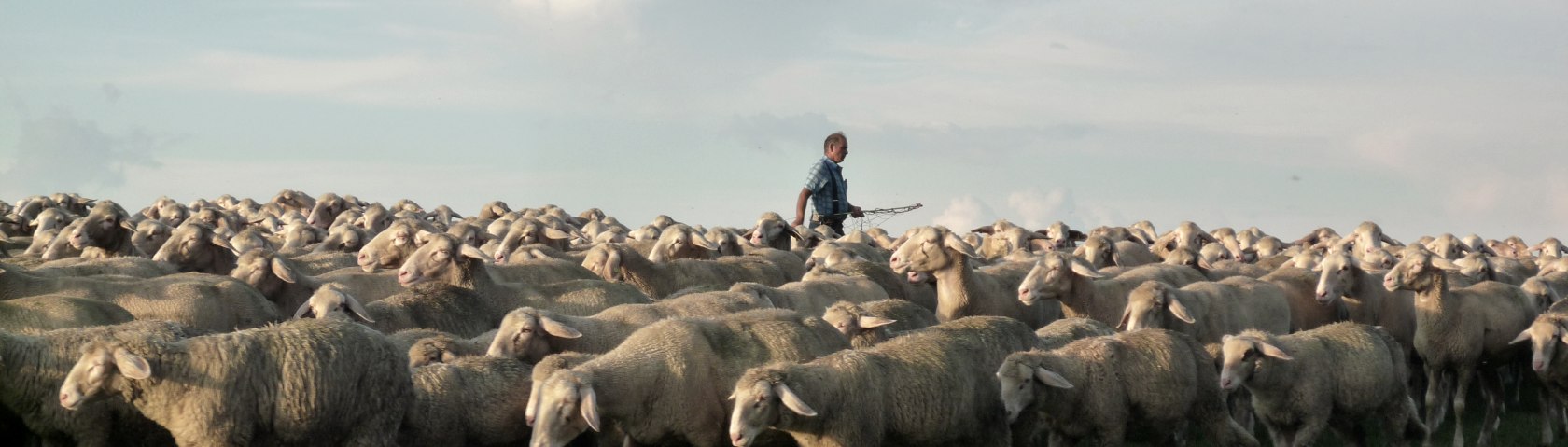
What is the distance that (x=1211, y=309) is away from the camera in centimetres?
1306

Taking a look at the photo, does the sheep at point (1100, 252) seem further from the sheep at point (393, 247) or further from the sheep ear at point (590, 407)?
the sheep ear at point (590, 407)

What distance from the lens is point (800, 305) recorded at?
A: 12305 mm

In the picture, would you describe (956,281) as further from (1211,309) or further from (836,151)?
(836,151)

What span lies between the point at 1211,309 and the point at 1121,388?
352cm

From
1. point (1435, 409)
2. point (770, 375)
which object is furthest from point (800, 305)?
point (1435, 409)

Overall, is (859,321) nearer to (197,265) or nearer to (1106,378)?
(1106,378)

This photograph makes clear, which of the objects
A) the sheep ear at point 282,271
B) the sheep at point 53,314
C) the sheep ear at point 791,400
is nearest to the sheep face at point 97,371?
the sheep at point 53,314

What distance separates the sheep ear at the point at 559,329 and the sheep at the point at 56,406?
2145 millimetres

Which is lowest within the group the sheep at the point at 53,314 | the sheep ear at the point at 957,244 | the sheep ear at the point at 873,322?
the sheep ear at the point at 957,244

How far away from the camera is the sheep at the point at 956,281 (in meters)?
13.8

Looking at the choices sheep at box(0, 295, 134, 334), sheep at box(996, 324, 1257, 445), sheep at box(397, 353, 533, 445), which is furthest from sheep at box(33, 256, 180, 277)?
sheep at box(996, 324, 1257, 445)

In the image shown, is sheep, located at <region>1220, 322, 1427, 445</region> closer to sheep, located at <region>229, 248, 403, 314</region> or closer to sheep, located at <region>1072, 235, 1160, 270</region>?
sheep, located at <region>1072, 235, 1160, 270</region>

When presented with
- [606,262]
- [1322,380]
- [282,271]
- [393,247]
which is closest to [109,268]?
[282,271]

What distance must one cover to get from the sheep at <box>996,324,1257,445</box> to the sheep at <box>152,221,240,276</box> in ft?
25.3
